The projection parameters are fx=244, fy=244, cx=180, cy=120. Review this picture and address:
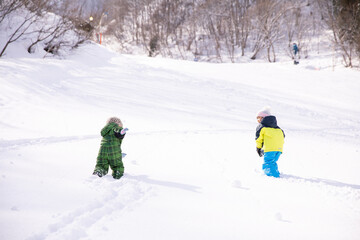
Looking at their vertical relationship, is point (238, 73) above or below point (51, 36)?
below

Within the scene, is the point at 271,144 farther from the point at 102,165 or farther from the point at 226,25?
the point at 226,25

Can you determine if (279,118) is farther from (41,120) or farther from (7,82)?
(7,82)

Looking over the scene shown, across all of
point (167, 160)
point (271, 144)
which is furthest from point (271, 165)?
point (167, 160)

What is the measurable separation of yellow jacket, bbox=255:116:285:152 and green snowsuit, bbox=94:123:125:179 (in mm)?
2465

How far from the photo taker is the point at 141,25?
35062 mm

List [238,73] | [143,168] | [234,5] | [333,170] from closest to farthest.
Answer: [143,168] → [333,170] → [238,73] → [234,5]

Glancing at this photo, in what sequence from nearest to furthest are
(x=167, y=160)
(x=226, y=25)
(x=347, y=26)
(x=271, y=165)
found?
(x=271, y=165), (x=167, y=160), (x=347, y=26), (x=226, y=25)

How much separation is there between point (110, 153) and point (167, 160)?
1.34 meters

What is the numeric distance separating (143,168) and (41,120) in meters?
4.13

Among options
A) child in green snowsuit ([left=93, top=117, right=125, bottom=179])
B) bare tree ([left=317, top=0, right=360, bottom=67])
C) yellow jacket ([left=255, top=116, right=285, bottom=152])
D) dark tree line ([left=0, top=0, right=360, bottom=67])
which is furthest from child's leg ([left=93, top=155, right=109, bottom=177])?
bare tree ([left=317, top=0, right=360, bottom=67])

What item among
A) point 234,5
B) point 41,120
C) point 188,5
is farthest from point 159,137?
point 188,5

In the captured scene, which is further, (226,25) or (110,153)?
(226,25)

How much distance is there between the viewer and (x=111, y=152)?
3.75m

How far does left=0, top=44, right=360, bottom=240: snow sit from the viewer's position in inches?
100
